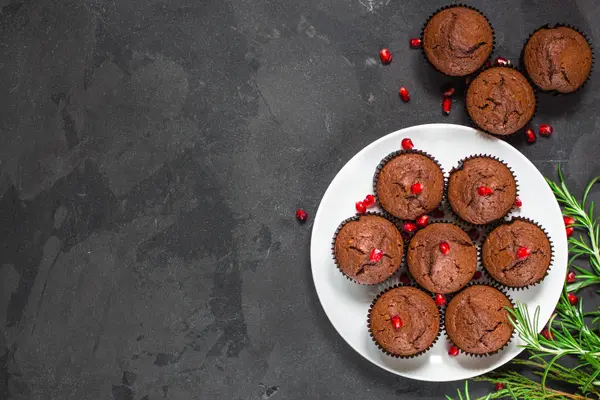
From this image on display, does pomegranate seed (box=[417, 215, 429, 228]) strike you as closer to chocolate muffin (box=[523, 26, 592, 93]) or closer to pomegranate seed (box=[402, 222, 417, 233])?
pomegranate seed (box=[402, 222, 417, 233])

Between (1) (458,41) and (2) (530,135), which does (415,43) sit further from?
(2) (530,135)

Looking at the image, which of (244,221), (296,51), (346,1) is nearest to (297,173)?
(244,221)

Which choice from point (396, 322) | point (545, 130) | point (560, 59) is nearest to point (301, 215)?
point (396, 322)

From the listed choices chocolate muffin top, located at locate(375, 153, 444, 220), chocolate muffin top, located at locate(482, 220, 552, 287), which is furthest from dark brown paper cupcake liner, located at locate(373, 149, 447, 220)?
chocolate muffin top, located at locate(482, 220, 552, 287)

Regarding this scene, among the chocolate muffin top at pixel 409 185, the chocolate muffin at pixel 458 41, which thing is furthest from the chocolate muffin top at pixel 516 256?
the chocolate muffin at pixel 458 41

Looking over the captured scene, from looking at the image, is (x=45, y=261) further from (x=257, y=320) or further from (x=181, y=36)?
(x=181, y=36)
